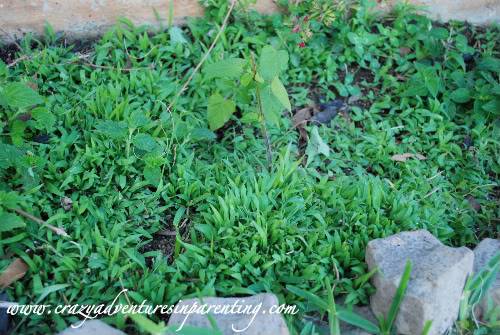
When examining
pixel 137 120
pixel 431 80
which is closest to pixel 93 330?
pixel 137 120

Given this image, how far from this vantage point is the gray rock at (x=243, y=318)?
2.28m

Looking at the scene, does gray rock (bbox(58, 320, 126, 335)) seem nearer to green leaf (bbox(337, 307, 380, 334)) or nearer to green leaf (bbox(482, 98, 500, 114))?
green leaf (bbox(337, 307, 380, 334))

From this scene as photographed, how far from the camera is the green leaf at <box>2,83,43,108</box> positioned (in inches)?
110

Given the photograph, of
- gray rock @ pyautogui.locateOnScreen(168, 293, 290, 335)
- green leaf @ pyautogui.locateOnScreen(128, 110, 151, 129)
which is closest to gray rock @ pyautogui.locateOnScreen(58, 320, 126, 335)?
gray rock @ pyautogui.locateOnScreen(168, 293, 290, 335)

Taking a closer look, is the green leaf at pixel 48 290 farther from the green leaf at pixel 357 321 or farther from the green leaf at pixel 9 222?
the green leaf at pixel 357 321

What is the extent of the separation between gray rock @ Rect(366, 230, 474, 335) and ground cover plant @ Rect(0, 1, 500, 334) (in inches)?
4.8

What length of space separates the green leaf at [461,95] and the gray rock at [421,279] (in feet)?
3.81

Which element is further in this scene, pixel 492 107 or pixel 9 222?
pixel 492 107

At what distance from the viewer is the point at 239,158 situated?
316 cm

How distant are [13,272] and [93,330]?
0.49m

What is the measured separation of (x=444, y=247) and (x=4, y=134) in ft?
6.74

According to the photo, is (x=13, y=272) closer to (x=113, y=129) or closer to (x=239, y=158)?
(x=113, y=129)

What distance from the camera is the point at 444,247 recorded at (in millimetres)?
2557

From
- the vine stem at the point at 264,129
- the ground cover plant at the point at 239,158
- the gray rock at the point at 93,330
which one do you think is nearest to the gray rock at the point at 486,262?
the ground cover plant at the point at 239,158
